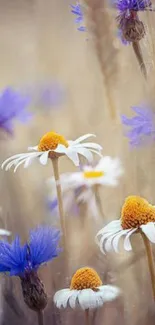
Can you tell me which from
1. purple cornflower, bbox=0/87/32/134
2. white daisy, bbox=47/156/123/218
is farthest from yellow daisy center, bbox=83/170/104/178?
purple cornflower, bbox=0/87/32/134

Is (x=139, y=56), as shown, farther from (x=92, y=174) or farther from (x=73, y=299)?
(x=73, y=299)

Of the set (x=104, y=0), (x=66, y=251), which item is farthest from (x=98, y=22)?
(x=66, y=251)

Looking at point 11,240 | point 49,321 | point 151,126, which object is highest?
point 151,126

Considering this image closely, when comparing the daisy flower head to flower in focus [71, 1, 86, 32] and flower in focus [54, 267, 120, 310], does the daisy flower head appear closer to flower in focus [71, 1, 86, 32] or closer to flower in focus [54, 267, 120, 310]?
flower in focus [54, 267, 120, 310]

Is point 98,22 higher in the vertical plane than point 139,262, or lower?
higher

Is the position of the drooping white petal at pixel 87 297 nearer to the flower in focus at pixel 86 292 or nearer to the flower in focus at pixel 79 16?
the flower in focus at pixel 86 292

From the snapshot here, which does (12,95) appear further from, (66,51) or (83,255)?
(83,255)

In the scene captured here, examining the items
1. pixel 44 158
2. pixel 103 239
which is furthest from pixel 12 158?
pixel 103 239

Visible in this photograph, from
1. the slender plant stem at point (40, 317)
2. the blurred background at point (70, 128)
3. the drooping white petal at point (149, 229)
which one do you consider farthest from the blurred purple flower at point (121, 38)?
the slender plant stem at point (40, 317)
